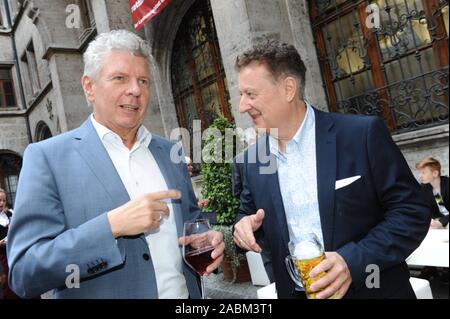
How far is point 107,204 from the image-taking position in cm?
155

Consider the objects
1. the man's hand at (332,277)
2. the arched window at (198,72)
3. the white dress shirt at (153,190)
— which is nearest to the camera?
the man's hand at (332,277)

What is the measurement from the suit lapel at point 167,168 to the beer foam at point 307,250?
73cm

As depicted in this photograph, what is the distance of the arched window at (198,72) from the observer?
8.28 m

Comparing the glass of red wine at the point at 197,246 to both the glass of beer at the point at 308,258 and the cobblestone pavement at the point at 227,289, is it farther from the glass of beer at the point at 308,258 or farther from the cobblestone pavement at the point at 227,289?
the cobblestone pavement at the point at 227,289

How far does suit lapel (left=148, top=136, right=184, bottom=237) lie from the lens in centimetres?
182

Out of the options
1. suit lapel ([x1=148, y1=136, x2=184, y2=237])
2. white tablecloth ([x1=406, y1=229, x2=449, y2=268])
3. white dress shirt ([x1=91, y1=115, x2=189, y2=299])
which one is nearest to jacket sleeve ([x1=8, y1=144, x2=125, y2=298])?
white dress shirt ([x1=91, y1=115, x2=189, y2=299])

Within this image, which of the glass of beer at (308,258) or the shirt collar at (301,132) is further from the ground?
the shirt collar at (301,132)

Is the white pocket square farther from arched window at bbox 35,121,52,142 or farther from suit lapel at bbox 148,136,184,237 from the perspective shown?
arched window at bbox 35,121,52,142

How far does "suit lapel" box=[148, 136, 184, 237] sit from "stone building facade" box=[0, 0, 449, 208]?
301cm

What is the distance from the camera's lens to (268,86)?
202 centimetres

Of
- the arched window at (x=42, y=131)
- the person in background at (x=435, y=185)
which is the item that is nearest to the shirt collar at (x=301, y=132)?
the person in background at (x=435, y=185)

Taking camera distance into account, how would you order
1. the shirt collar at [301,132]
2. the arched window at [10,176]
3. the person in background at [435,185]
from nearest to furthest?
the shirt collar at [301,132]
the person in background at [435,185]
the arched window at [10,176]
